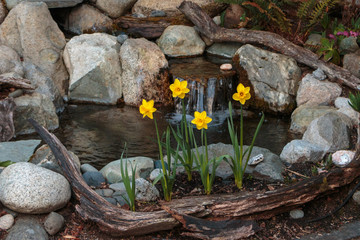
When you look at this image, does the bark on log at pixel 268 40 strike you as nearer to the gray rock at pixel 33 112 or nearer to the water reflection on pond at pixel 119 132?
the water reflection on pond at pixel 119 132

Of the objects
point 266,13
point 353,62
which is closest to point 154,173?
point 353,62

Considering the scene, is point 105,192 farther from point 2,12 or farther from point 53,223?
point 2,12

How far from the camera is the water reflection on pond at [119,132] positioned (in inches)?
239

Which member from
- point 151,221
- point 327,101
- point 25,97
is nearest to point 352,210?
point 151,221

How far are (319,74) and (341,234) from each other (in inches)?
181

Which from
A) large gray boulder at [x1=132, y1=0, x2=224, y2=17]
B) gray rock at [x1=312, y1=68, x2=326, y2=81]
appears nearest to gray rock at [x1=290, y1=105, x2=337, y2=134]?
gray rock at [x1=312, y1=68, x2=326, y2=81]

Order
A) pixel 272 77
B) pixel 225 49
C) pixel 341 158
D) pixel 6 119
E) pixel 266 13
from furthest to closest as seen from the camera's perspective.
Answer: pixel 225 49 → pixel 266 13 → pixel 272 77 → pixel 6 119 → pixel 341 158

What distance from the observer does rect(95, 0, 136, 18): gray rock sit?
998cm

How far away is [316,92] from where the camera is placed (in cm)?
753

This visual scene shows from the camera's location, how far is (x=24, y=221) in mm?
3641

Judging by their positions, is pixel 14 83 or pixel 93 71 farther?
pixel 93 71

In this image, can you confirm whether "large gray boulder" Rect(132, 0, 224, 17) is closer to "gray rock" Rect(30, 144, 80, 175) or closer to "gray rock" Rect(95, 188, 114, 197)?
"gray rock" Rect(30, 144, 80, 175)

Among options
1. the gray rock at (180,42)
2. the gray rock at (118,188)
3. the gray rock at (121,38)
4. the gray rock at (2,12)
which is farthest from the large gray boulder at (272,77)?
the gray rock at (2,12)

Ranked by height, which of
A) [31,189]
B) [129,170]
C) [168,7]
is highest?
[31,189]
